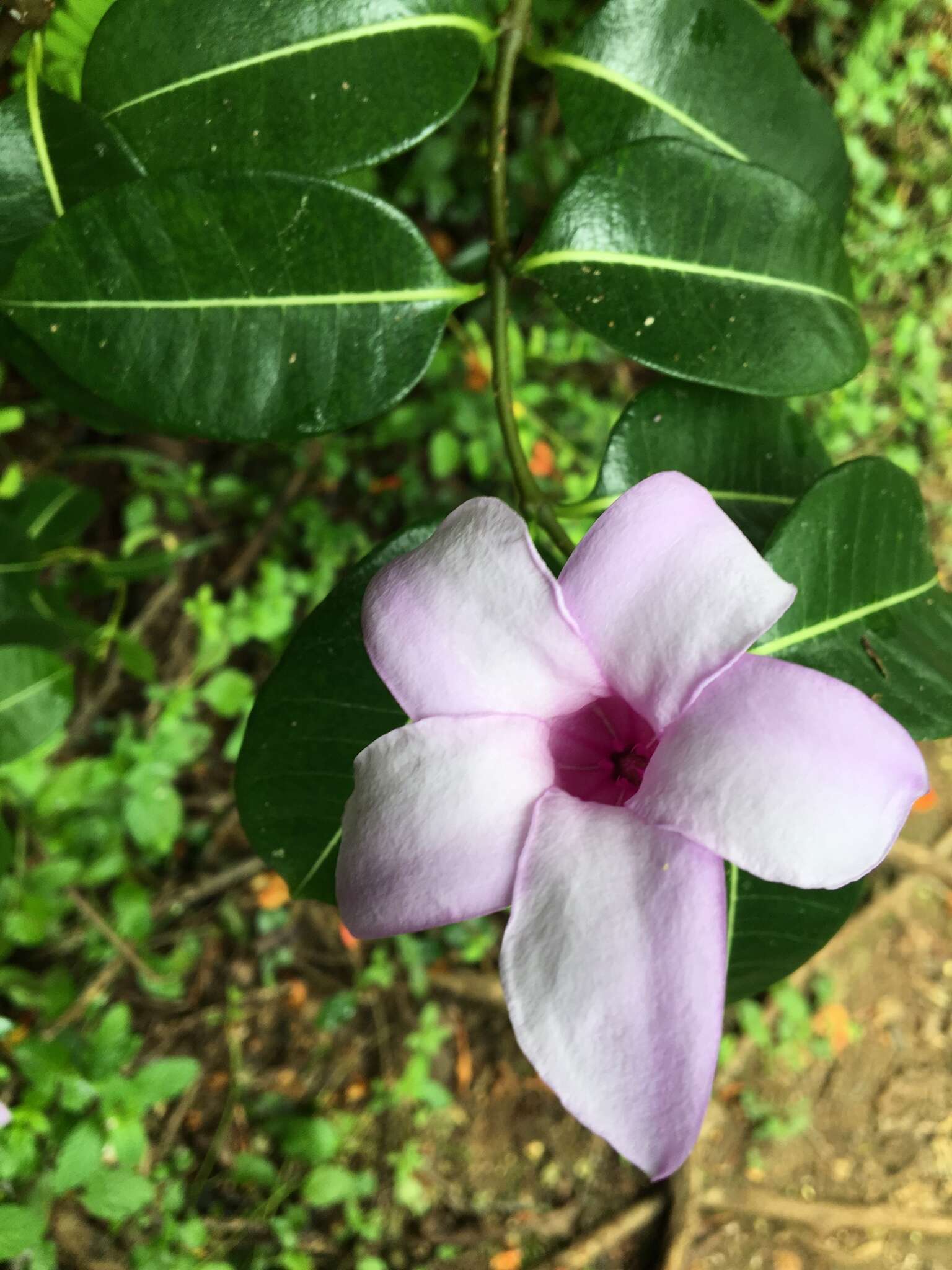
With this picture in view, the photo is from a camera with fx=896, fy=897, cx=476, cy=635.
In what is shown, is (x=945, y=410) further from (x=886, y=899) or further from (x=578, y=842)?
(x=578, y=842)

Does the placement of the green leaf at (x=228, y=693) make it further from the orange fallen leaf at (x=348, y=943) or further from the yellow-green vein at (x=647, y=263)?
the yellow-green vein at (x=647, y=263)

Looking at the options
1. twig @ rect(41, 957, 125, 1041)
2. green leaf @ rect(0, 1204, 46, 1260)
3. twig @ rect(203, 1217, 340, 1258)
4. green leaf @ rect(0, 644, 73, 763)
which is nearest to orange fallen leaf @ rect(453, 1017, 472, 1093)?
twig @ rect(203, 1217, 340, 1258)

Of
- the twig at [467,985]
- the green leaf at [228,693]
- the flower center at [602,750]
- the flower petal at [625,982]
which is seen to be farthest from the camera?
the twig at [467,985]

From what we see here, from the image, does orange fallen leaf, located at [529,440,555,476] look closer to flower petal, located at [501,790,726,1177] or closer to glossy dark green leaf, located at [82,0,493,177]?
glossy dark green leaf, located at [82,0,493,177]

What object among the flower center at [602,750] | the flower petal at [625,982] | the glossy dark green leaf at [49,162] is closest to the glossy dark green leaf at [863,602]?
the flower center at [602,750]

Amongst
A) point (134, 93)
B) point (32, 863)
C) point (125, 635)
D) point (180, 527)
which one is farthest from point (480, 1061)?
point (134, 93)

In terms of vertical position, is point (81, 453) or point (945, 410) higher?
point (81, 453)
